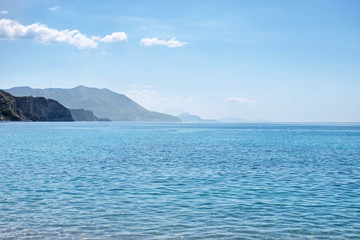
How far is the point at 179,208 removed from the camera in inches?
831

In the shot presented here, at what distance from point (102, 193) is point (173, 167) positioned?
51.9 ft

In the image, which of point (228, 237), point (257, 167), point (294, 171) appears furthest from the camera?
point (257, 167)

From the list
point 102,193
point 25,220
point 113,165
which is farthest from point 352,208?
point 113,165

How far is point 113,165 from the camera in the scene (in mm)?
42625

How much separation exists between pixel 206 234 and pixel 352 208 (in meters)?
10.3

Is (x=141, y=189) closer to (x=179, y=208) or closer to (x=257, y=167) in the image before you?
(x=179, y=208)

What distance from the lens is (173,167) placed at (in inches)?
1601

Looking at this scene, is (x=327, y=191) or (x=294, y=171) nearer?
(x=327, y=191)

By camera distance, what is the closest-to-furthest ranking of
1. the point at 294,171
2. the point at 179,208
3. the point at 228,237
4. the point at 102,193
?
the point at 228,237
the point at 179,208
the point at 102,193
the point at 294,171

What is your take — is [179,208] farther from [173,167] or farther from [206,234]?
[173,167]

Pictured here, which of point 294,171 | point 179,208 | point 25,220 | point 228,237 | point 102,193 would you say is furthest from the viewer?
point 294,171

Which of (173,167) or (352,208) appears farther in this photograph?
(173,167)

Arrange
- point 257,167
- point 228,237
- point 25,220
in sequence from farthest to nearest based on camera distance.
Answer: point 257,167 < point 25,220 < point 228,237

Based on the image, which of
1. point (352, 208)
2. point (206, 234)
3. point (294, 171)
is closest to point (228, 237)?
point (206, 234)
